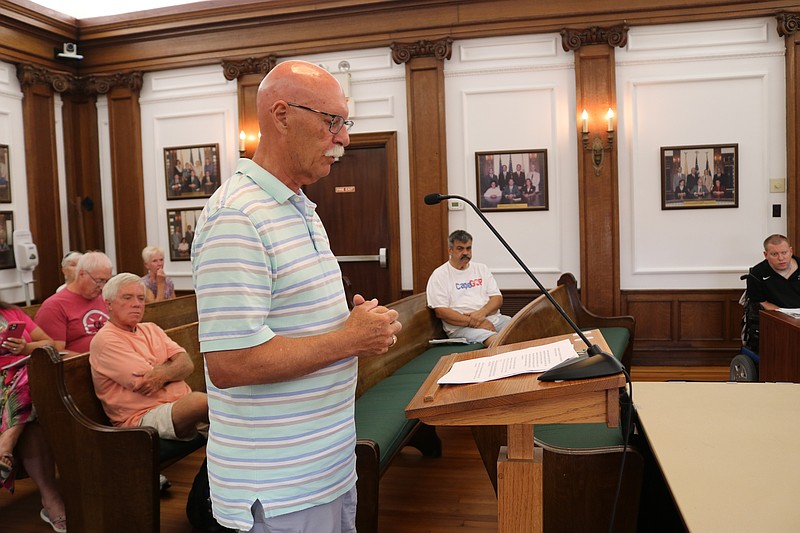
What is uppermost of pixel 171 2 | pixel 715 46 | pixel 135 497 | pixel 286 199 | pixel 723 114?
pixel 171 2

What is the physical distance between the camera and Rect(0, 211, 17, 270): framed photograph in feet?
22.7

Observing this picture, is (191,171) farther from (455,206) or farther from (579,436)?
(579,436)

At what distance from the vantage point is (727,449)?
178cm

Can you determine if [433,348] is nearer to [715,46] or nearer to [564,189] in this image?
[564,189]

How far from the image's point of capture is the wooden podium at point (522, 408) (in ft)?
4.63

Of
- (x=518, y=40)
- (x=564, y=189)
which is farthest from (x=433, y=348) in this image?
(x=518, y=40)

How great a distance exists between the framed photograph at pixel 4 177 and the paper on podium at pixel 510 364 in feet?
22.4

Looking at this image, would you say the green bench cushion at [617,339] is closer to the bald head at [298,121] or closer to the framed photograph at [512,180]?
the framed photograph at [512,180]

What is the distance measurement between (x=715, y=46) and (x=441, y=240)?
10.3 feet

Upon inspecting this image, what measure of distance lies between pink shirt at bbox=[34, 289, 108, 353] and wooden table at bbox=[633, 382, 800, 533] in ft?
10.9

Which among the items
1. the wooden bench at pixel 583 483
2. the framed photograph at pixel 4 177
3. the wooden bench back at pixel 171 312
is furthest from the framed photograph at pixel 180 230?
the wooden bench at pixel 583 483

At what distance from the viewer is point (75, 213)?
25.5 feet

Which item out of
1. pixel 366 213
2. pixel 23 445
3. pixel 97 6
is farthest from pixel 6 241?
pixel 23 445

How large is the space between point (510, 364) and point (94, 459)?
2.02m
